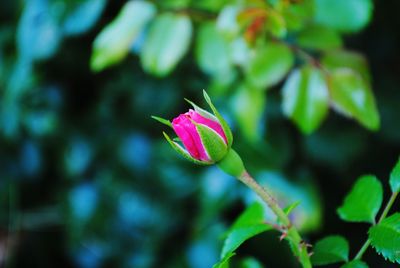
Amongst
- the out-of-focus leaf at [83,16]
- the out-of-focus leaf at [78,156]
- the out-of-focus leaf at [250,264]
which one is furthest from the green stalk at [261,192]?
the out-of-focus leaf at [78,156]

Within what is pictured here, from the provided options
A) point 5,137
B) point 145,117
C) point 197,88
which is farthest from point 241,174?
point 5,137

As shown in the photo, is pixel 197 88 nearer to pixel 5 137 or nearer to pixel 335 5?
pixel 335 5

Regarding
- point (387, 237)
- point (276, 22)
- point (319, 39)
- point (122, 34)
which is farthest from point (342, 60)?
point (387, 237)

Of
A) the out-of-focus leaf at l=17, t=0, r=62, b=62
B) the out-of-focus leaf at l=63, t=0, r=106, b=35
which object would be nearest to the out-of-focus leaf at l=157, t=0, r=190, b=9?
the out-of-focus leaf at l=63, t=0, r=106, b=35

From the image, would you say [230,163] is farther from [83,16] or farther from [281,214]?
[83,16]

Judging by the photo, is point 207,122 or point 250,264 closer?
point 207,122

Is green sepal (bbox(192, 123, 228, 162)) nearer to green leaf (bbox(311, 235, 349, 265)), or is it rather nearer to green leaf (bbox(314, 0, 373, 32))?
green leaf (bbox(311, 235, 349, 265))

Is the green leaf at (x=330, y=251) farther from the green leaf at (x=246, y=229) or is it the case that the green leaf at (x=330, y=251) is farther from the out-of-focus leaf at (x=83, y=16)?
the out-of-focus leaf at (x=83, y=16)
